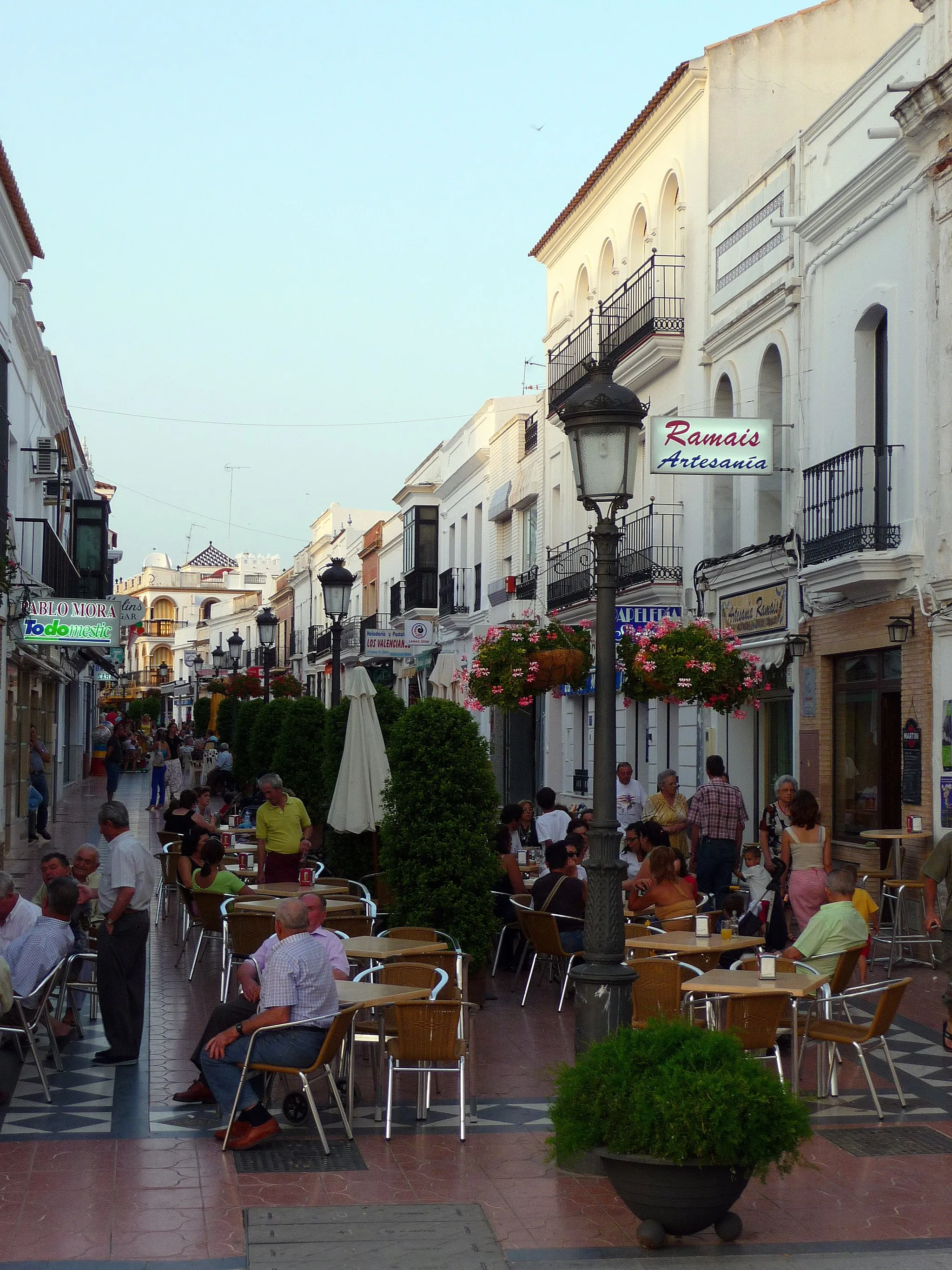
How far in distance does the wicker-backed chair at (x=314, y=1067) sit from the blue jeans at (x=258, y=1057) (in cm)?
3

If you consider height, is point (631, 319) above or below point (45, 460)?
above

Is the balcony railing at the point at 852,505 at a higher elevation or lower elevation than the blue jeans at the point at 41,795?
higher

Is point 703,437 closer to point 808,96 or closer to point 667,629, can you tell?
point 667,629

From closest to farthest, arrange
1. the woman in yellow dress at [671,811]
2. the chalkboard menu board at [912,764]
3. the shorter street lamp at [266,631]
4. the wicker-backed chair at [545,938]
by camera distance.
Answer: the wicker-backed chair at [545,938]
the chalkboard menu board at [912,764]
the woman in yellow dress at [671,811]
the shorter street lamp at [266,631]

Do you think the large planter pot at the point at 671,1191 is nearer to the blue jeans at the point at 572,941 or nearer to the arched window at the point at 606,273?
the blue jeans at the point at 572,941

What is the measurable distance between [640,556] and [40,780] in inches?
418

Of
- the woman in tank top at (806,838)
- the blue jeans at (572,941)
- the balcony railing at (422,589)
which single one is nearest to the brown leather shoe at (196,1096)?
the blue jeans at (572,941)

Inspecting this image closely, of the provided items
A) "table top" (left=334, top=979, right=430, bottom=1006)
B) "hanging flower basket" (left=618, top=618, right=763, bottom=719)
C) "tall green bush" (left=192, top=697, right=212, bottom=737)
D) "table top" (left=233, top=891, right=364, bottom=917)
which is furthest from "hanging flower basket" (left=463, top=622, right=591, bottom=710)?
"tall green bush" (left=192, top=697, right=212, bottom=737)

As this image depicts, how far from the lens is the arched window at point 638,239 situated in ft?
77.8

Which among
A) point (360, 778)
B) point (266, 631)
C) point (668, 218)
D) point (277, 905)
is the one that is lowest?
point (277, 905)

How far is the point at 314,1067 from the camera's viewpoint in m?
7.32

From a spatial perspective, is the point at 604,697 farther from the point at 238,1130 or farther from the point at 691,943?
the point at 238,1130

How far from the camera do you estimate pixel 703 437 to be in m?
16.3

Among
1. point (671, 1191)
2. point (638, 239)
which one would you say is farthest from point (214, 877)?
point (638, 239)
